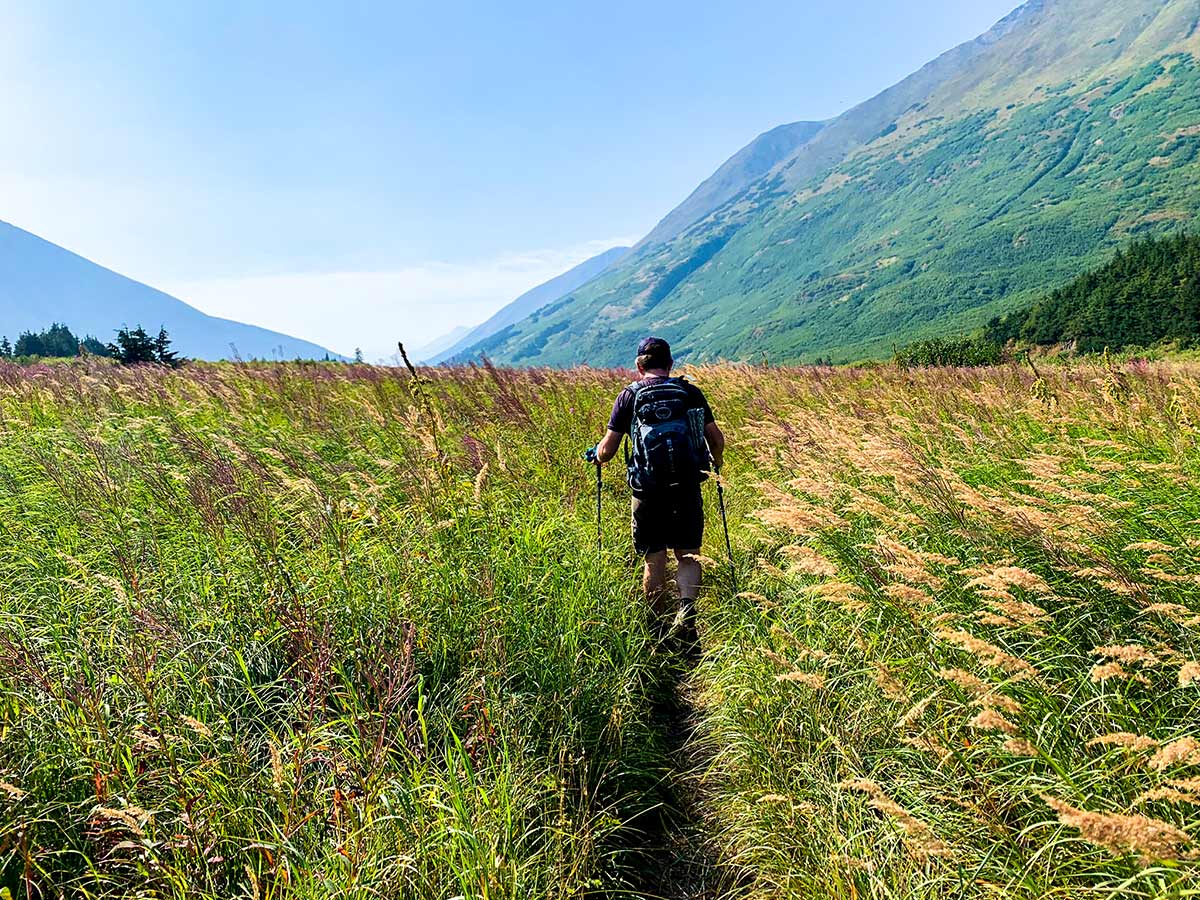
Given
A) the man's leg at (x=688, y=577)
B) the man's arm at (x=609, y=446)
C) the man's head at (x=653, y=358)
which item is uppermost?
the man's head at (x=653, y=358)

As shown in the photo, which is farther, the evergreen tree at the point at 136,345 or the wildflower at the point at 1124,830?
the evergreen tree at the point at 136,345

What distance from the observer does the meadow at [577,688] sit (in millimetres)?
2037

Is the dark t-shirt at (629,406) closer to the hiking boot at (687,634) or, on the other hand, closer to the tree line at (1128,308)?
the hiking boot at (687,634)

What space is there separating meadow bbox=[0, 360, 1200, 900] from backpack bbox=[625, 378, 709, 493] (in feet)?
2.67

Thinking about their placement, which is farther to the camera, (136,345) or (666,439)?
(136,345)

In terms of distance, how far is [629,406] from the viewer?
197 inches

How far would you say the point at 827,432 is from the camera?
5266 mm

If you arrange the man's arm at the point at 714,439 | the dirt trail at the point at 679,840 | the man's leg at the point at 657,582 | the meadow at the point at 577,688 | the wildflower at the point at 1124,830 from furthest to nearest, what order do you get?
1. the man's arm at the point at 714,439
2. the man's leg at the point at 657,582
3. the dirt trail at the point at 679,840
4. the meadow at the point at 577,688
5. the wildflower at the point at 1124,830

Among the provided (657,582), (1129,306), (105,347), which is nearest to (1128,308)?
(1129,306)

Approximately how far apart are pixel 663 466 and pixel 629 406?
635 mm

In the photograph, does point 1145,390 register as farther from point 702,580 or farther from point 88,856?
point 88,856

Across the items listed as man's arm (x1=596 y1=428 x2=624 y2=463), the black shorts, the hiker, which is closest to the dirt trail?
the hiker

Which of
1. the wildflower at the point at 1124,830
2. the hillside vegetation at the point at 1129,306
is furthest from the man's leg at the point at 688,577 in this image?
the hillside vegetation at the point at 1129,306

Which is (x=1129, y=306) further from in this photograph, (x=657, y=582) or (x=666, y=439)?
(x=657, y=582)
